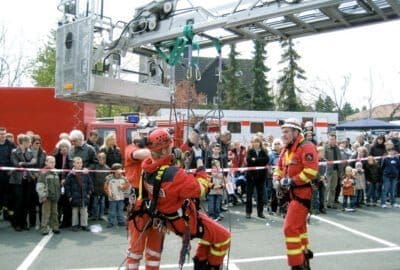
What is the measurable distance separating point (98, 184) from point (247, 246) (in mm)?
3818

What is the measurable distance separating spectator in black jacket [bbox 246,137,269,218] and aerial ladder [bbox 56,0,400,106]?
4.71m

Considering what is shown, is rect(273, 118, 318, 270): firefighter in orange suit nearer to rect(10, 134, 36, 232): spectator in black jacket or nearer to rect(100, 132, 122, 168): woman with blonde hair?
rect(100, 132, 122, 168): woman with blonde hair

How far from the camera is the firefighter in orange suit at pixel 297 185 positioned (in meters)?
6.31

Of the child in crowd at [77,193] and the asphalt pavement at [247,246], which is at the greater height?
the child in crowd at [77,193]

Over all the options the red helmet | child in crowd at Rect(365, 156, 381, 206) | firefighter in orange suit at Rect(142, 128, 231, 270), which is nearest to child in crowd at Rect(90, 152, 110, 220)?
firefighter in orange suit at Rect(142, 128, 231, 270)

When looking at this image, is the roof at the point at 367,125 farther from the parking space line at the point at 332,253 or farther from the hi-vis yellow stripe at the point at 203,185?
the hi-vis yellow stripe at the point at 203,185

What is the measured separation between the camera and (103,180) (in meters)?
10.5

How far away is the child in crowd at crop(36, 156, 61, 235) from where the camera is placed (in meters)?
9.50

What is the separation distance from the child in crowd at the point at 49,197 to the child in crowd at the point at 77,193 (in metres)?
0.25

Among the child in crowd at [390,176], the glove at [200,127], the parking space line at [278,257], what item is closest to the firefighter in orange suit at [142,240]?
the glove at [200,127]

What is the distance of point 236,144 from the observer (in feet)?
42.8

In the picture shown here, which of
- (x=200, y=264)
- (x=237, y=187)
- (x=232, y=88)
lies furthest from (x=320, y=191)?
(x=232, y=88)

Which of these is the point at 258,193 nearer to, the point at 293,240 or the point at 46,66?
the point at 293,240

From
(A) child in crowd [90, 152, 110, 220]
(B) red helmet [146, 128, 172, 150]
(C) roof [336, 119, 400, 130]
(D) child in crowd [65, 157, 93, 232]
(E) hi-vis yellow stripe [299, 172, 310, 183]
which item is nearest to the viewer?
(B) red helmet [146, 128, 172, 150]
